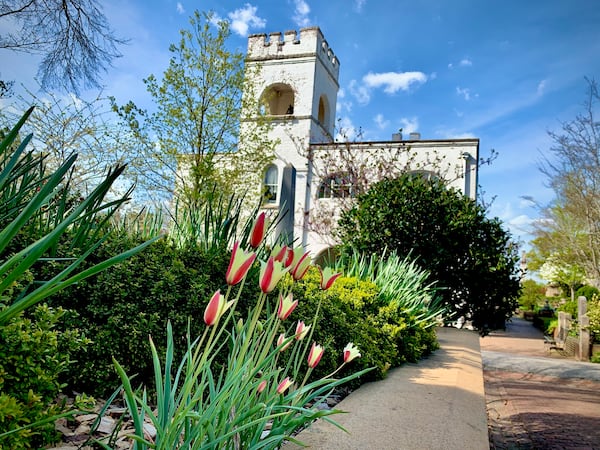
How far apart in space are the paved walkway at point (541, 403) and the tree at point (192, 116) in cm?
845

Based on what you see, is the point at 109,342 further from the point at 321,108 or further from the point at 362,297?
the point at 321,108

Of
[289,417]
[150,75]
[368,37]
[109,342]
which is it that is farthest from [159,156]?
[289,417]

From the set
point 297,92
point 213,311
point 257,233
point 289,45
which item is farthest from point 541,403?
point 289,45

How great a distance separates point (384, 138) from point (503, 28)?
29.4ft

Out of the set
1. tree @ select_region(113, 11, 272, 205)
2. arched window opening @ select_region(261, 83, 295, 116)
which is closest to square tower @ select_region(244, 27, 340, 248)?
arched window opening @ select_region(261, 83, 295, 116)

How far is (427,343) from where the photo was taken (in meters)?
4.17

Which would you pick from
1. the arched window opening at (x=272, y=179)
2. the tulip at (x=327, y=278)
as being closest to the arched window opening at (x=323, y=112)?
the arched window opening at (x=272, y=179)

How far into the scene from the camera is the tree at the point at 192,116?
471 inches

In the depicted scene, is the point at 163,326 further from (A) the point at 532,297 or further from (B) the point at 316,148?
(A) the point at 532,297

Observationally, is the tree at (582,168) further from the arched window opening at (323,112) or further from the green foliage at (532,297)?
the green foliage at (532,297)

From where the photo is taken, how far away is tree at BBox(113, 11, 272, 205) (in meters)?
12.0

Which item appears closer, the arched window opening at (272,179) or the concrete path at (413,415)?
the concrete path at (413,415)

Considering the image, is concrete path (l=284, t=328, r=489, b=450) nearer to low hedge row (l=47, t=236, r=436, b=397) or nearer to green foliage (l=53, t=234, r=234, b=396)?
low hedge row (l=47, t=236, r=436, b=397)

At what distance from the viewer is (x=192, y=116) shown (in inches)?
476
